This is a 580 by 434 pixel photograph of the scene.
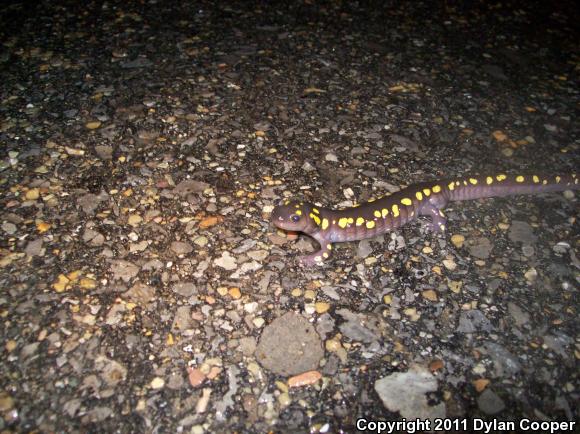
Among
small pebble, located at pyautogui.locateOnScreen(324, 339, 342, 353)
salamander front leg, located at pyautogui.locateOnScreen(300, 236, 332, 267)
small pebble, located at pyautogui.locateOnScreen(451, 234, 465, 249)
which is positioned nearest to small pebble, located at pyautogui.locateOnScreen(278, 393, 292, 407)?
small pebble, located at pyautogui.locateOnScreen(324, 339, 342, 353)

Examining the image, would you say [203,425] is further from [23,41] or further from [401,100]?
[23,41]

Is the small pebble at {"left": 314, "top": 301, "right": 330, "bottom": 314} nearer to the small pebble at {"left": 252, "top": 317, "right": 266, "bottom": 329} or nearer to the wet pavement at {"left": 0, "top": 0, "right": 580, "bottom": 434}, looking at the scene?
the wet pavement at {"left": 0, "top": 0, "right": 580, "bottom": 434}

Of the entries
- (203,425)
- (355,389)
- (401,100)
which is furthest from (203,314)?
(401,100)

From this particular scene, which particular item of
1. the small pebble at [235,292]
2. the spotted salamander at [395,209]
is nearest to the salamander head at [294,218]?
the spotted salamander at [395,209]

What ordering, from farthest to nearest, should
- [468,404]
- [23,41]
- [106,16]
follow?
[106,16] < [23,41] < [468,404]

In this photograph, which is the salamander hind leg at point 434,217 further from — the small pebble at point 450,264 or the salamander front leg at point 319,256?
the salamander front leg at point 319,256

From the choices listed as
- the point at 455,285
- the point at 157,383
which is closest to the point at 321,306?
the point at 455,285
